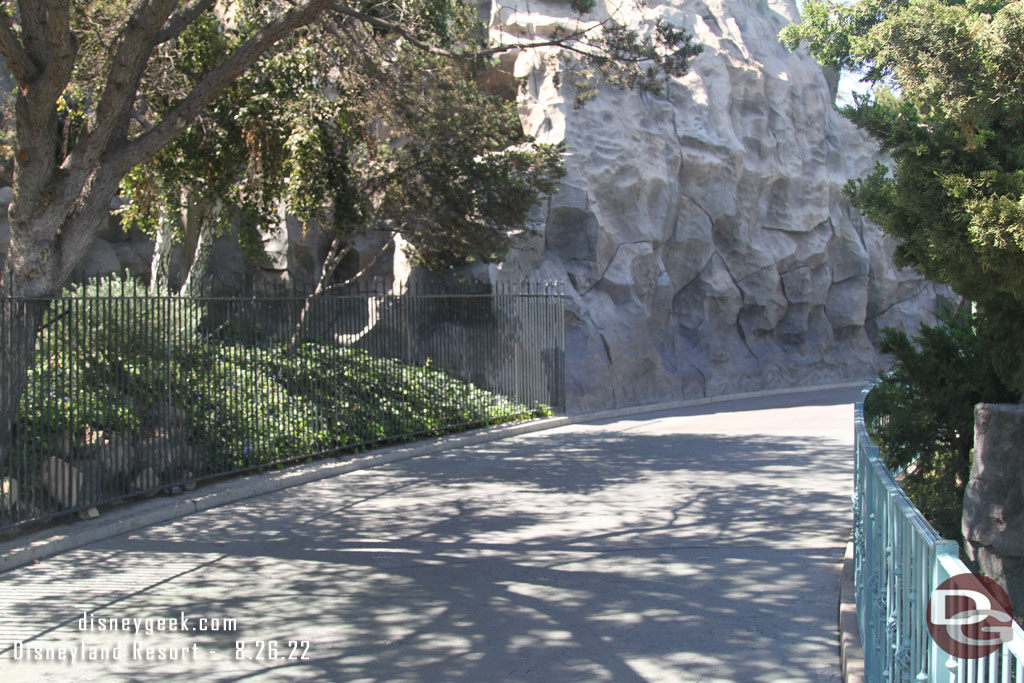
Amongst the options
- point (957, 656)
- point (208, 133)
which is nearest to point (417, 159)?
point (208, 133)

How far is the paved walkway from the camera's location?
17.1 ft

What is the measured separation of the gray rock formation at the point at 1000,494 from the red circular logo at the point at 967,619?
3.94 meters

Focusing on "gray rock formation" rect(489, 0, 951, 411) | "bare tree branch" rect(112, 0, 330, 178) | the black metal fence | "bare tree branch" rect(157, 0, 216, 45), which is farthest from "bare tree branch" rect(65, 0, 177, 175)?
"gray rock formation" rect(489, 0, 951, 411)

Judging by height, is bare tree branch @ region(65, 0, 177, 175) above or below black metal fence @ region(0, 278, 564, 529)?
above

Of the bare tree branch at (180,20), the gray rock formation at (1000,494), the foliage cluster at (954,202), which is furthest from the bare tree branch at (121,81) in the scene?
the gray rock formation at (1000,494)

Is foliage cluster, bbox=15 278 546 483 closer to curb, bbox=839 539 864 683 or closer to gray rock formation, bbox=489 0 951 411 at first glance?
gray rock formation, bbox=489 0 951 411

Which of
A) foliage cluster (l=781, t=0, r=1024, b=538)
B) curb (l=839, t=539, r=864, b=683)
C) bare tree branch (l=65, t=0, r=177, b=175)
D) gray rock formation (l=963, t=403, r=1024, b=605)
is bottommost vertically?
curb (l=839, t=539, r=864, b=683)

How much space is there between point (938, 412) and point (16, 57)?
8962 millimetres

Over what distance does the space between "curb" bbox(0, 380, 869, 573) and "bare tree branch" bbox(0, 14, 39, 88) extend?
14.0ft

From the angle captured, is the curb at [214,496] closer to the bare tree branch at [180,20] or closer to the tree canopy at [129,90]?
the tree canopy at [129,90]

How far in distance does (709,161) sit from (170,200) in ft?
48.2

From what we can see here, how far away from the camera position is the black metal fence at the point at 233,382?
8789 mm

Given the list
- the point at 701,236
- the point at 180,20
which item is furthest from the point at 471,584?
the point at 701,236

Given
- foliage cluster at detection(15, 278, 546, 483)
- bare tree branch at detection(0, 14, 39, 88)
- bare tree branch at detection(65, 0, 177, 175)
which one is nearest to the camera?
bare tree branch at detection(0, 14, 39, 88)
